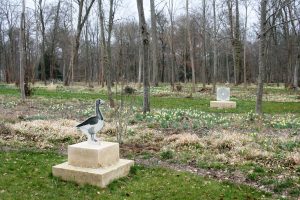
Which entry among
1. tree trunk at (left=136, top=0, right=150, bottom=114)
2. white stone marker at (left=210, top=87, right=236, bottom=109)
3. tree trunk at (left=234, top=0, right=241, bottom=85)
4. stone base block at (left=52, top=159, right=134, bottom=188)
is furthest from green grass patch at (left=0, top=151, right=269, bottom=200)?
tree trunk at (left=234, top=0, right=241, bottom=85)

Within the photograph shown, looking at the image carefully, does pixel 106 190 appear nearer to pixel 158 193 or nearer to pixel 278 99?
pixel 158 193

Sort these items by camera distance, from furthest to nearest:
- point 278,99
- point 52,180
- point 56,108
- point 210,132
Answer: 1. point 278,99
2. point 56,108
3. point 210,132
4. point 52,180

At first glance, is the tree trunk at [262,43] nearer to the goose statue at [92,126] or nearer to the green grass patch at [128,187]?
the green grass patch at [128,187]

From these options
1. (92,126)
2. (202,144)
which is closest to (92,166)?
(92,126)

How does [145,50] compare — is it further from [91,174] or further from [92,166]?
[91,174]

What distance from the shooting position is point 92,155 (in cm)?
764

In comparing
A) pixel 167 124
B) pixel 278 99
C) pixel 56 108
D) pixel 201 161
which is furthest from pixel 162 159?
pixel 278 99

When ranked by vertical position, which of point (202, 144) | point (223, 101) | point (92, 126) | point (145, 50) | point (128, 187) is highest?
point (145, 50)

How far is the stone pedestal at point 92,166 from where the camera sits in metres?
7.41

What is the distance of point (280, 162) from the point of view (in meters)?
9.02

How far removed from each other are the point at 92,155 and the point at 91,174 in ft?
1.33

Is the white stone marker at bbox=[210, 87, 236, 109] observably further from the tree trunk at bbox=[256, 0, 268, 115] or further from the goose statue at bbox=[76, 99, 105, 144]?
the goose statue at bbox=[76, 99, 105, 144]

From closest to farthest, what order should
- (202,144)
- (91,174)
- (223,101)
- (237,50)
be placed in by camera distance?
1. (91,174)
2. (202,144)
3. (223,101)
4. (237,50)

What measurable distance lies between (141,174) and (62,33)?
5541 centimetres
